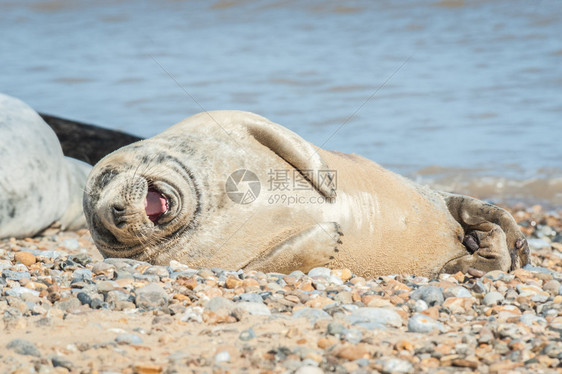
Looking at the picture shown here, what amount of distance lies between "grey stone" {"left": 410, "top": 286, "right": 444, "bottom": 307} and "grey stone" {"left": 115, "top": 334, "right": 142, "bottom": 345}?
4.27ft

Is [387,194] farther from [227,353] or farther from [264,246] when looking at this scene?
[227,353]

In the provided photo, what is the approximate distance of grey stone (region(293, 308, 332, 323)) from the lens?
329cm

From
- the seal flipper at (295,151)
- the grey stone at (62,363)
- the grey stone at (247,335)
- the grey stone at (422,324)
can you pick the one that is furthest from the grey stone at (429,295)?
the grey stone at (62,363)

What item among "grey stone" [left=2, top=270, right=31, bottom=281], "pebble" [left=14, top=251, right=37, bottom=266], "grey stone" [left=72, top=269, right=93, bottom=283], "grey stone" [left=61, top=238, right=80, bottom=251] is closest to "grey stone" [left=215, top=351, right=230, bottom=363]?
"grey stone" [left=72, top=269, right=93, bottom=283]

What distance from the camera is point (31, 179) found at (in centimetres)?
596

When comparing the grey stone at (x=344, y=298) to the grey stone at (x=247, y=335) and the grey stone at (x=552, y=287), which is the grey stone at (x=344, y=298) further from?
the grey stone at (x=552, y=287)

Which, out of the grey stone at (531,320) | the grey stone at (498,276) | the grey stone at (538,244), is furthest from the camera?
the grey stone at (538,244)

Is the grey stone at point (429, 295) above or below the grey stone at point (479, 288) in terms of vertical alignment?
above

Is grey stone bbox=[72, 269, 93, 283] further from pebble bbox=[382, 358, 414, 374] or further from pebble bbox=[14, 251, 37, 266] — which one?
pebble bbox=[382, 358, 414, 374]

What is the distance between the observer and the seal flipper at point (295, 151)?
4.23 meters

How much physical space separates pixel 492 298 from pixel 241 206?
1.28 meters

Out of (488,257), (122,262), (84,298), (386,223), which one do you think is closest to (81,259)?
(122,262)

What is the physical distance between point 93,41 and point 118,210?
1402cm

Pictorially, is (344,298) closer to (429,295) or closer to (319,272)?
(429,295)
